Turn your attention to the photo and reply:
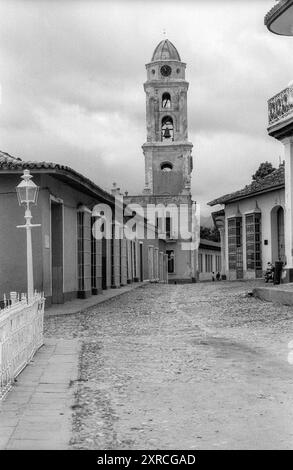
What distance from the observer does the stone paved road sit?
480cm

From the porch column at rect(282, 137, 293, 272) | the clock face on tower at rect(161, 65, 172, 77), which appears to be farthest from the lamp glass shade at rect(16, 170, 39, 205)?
the clock face on tower at rect(161, 65, 172, 77)

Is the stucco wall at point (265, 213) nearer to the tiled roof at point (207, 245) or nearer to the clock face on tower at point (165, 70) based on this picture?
the clock face on tower at point (165, 70)

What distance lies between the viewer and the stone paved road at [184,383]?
4.80 meters

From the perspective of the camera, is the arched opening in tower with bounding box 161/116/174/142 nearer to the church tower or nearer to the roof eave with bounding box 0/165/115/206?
the church tower

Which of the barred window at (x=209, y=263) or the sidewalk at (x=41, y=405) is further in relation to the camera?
the barred window at (x=209, y=263)

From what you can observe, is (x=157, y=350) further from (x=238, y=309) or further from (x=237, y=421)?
(x=238, y=309)

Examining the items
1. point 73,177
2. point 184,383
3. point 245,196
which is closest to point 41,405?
point 184,383

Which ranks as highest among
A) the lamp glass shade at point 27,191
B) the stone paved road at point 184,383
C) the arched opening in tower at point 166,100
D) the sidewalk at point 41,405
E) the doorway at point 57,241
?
the arched opening in tower at point 166,100

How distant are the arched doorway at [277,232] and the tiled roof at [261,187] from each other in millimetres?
993

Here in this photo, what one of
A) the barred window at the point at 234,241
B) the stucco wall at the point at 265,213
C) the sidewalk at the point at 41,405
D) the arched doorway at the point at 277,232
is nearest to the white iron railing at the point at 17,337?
the sidewalk at the point at 41,405

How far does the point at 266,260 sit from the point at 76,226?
10.1 meters

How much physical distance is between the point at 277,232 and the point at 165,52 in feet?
99.0

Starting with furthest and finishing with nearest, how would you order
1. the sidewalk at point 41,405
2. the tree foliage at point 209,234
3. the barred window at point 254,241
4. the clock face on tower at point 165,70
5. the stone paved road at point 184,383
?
the tree foliage at point 209,234 → the clock face on tower at point 165,70 → the barred window at point 254,241 → the stone paved road at point 184,383 → the sidewalk at point 41,405
